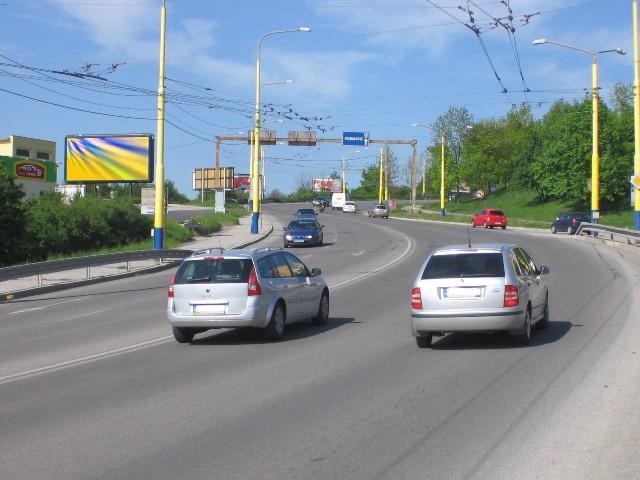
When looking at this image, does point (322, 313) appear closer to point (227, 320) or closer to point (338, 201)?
point (227, 320)

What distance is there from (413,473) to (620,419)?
8.77 feet

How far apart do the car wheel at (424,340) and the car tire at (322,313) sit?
359cm

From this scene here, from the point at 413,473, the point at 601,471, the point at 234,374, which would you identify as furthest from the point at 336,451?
the point at 234,374

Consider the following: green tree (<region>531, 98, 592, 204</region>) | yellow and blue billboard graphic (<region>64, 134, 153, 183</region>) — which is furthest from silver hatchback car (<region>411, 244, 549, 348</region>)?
green tree (<region>531, 98, 592, 204</region>)

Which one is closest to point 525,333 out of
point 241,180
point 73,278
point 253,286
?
point 253,286

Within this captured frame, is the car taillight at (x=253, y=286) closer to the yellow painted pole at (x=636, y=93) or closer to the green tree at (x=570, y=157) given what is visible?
the yellow painted pole at (x=636, y=93)

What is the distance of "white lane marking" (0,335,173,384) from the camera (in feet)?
38.5

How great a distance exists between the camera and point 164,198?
3562 cm

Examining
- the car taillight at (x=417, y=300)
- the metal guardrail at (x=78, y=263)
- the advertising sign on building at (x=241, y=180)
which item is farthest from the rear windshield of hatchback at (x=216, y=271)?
the advertising sign on building at (x=241, y=180)

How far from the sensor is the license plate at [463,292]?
13.0 m

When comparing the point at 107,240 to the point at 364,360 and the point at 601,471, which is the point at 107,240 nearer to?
the point at 364,360

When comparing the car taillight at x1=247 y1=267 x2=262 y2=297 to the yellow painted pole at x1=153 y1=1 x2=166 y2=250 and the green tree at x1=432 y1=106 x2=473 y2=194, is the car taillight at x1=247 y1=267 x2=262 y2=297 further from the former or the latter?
the green tree at x1=432 y1=106 x2=473 y2=194

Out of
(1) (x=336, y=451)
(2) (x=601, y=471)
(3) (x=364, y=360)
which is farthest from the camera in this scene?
(3) (x=364, y=360)

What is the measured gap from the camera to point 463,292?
42.7 feet
